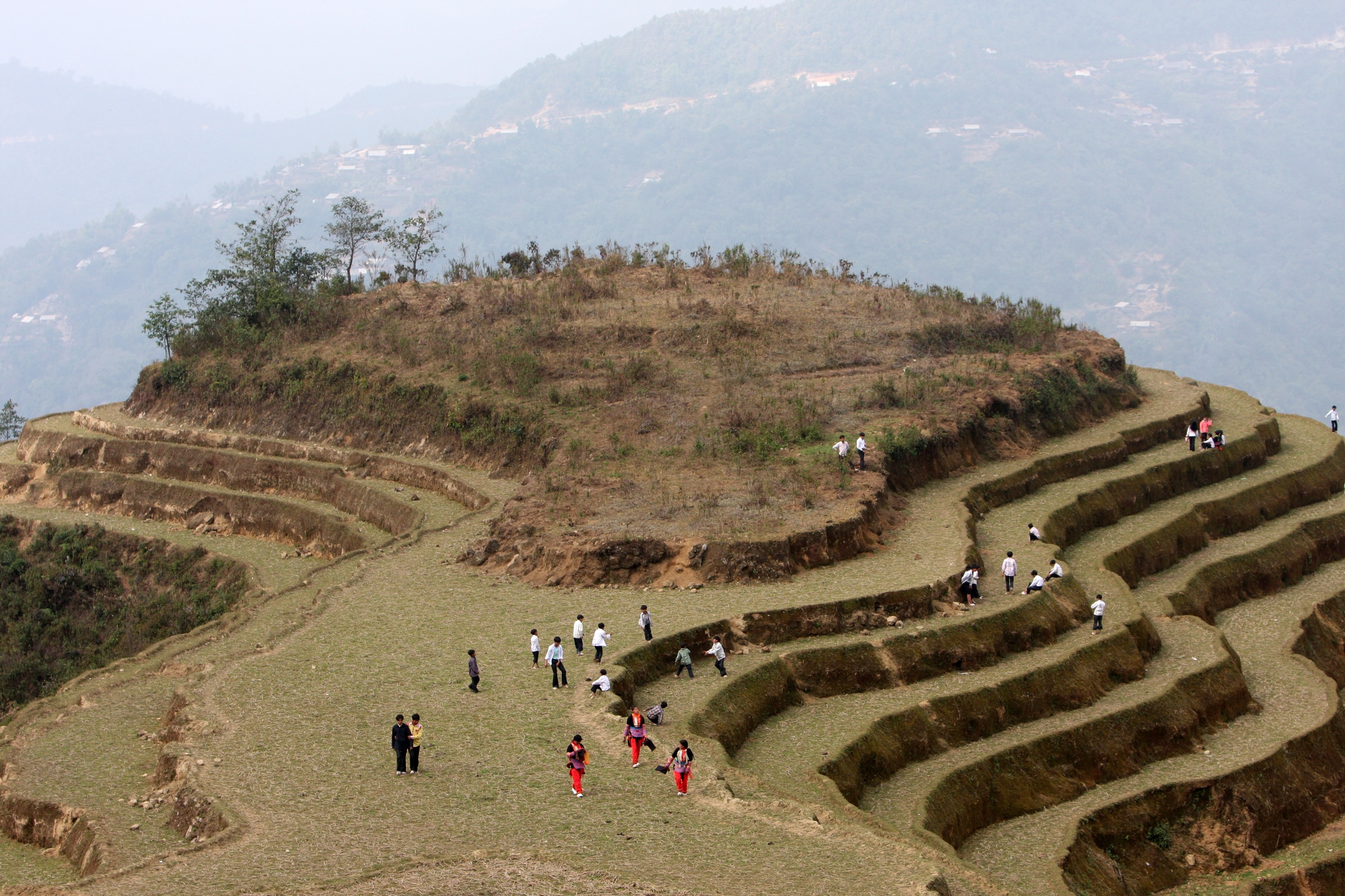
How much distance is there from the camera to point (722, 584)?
96.2ft

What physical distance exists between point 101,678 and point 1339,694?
2962 centimetres

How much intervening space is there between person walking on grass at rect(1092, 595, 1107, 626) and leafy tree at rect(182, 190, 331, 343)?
120 feet

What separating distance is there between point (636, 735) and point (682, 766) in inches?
52.0

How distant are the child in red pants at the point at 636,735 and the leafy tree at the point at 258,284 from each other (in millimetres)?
37254

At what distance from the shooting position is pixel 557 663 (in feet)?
77.2

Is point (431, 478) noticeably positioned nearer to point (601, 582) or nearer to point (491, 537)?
point (491, 537)

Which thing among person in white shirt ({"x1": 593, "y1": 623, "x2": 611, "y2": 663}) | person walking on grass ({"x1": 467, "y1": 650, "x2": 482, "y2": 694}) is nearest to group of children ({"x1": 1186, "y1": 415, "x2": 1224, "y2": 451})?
person in white shirt ({"x1": 593, "y1": 623, "x2": 611, "y2": 663})

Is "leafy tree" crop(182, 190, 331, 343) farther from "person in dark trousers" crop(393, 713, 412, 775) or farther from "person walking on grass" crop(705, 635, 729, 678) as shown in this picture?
"person in dark trousers" crop(393, 713, 412, 775)

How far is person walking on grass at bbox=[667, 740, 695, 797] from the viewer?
62.2ft

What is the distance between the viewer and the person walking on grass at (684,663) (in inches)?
955

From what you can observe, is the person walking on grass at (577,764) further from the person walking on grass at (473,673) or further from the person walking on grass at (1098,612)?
the person walking on grass at (1098,612)

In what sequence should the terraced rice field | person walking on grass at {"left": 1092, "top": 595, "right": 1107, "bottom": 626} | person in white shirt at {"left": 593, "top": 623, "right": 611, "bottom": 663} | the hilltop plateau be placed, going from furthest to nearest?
the hilltop plateau → person walking on grass at {"left": 1092, "top": 595, "right": 1107, "bottom": 626} → person in white shirt at {"left": 593, "top": 623, "right": 611, "bottom": 663} → the terraced rice field

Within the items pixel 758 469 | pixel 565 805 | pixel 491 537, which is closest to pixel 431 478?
pixel 491 537

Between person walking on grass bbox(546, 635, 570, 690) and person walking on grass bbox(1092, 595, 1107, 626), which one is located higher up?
person walking on grass bbox(546, 635, 570, 690)
